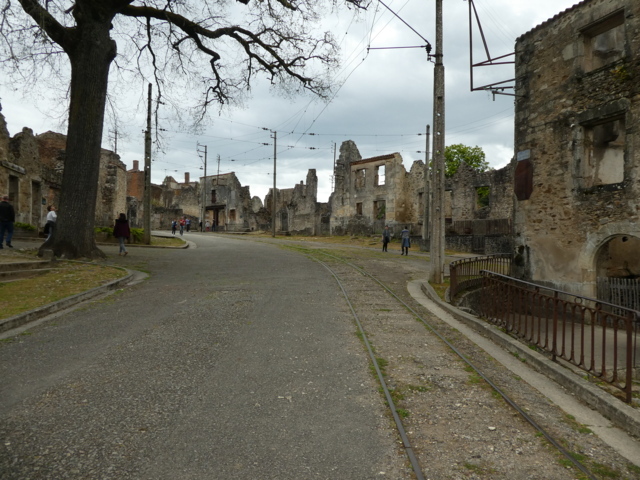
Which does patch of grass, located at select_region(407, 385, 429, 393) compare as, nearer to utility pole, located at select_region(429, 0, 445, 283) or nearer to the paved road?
the paved road

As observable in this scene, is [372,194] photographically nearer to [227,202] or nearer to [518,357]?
[227,202]

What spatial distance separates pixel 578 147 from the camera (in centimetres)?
1192

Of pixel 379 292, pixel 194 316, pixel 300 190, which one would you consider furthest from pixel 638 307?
pixel 300 190

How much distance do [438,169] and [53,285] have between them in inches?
420

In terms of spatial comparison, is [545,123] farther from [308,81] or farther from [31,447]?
[31,447]

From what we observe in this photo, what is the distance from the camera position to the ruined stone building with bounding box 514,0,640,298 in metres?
10.7

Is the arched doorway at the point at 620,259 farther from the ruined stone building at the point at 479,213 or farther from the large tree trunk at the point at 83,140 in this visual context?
the large tree trunk at the point at 83,140

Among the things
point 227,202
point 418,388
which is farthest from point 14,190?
point 227,202

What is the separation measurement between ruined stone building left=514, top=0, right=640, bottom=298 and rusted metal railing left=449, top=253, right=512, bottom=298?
1219 mm

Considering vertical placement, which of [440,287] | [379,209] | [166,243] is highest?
[379,209]

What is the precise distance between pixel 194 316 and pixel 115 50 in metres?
11.4

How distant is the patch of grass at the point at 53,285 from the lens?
8.05m

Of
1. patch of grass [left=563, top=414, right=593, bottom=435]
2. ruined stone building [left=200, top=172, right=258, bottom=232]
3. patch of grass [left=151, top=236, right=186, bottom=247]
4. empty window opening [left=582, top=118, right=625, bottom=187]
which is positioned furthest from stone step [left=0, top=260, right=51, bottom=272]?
ruined stone building [left=200, top=172, right=258, bottom=232]

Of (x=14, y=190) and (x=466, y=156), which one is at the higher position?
(x=466, y=156)
